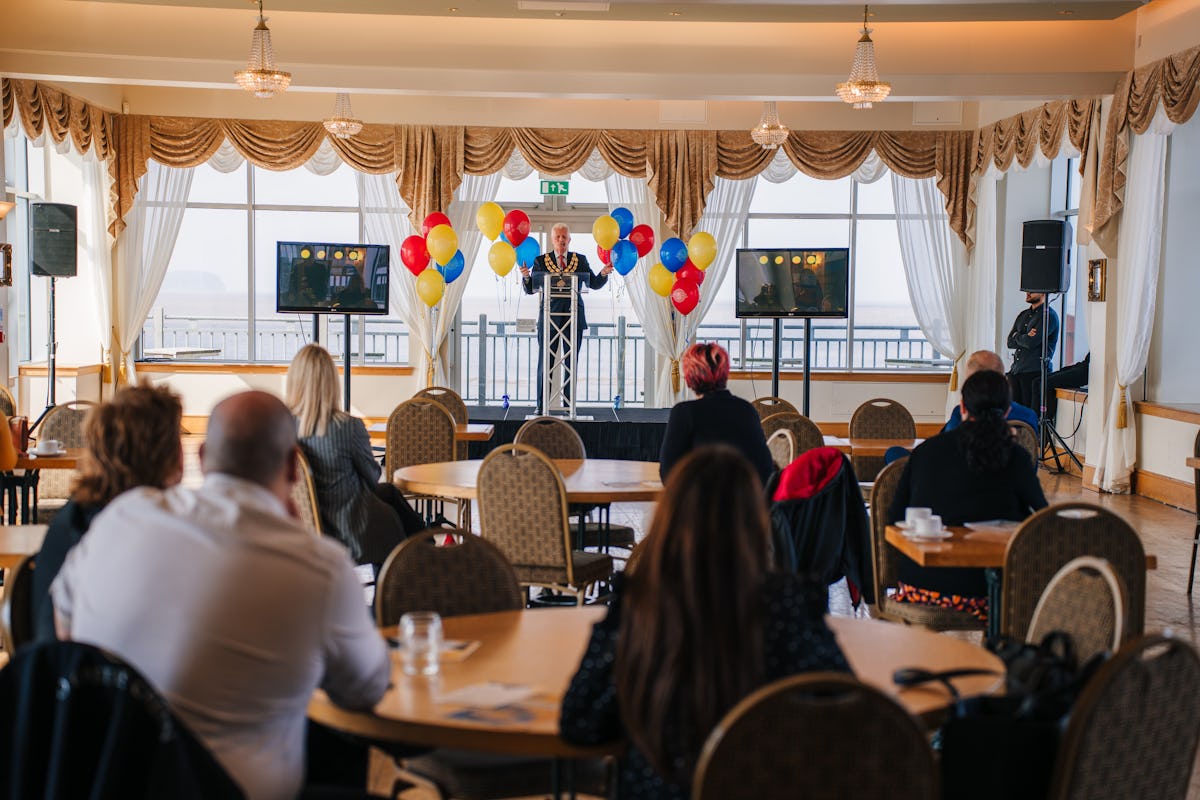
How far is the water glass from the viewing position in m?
2.61

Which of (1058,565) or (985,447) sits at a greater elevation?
(985,447)

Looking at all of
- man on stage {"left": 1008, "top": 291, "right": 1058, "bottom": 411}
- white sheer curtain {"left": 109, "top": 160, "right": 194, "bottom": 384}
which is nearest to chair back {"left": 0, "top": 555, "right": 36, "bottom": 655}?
man on stage {"left": 1008, "top": 291, "right": 1058, "bottom": 411}

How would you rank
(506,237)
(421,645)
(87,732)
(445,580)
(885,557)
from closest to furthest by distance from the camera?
(87,732) → (421,645) → (445,580) → (885,557) → (506,237)

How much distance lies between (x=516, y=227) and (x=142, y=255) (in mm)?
4348

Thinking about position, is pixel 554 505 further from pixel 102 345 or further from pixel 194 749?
pixel 102 345

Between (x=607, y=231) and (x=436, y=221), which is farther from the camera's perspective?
(x=436, y=221)

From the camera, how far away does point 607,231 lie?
34.1 ft

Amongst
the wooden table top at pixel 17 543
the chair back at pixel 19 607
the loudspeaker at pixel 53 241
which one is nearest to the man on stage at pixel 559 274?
the loudspeaker at pixel 53 241

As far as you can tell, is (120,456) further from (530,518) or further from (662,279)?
(662,279)

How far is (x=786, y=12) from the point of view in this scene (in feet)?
30.9

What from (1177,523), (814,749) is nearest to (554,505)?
(814,749)

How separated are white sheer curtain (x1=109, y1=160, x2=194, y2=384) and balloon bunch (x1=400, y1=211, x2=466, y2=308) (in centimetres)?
309

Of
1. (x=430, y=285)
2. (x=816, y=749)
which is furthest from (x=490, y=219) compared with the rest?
(x=816, y=749)

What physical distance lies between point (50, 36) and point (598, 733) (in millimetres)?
8832
